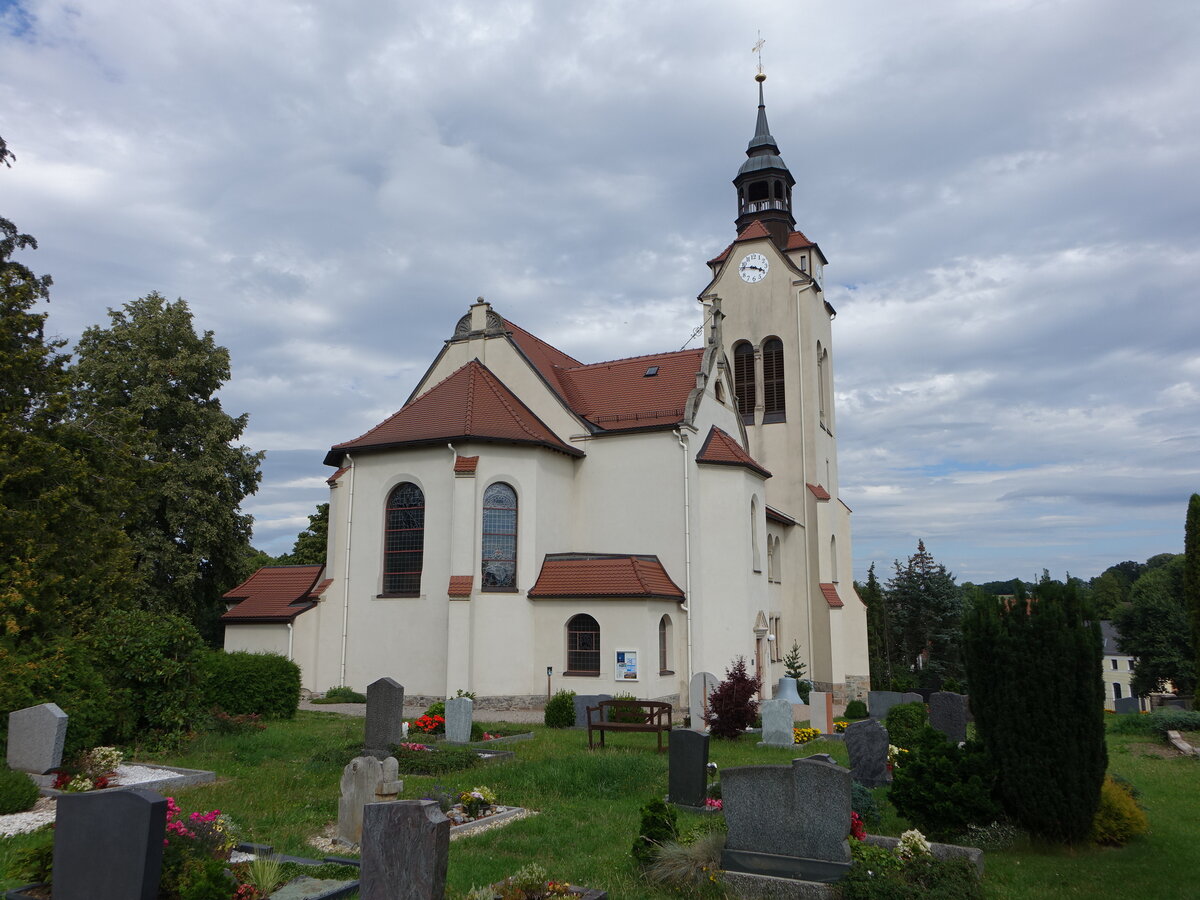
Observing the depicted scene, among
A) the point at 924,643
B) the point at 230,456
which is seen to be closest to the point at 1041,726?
the point at 230,456

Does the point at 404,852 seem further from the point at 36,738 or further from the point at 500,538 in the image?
the point at 500,538

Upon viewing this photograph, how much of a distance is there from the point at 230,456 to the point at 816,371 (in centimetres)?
2472

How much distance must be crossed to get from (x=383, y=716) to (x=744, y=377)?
26295 millimetres

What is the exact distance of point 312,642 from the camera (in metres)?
26.4

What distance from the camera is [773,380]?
120ft

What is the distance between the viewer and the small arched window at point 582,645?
2517cm

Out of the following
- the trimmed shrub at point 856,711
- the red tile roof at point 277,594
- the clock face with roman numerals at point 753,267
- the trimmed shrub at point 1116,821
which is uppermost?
the clock face with roman numerals at point 753,267

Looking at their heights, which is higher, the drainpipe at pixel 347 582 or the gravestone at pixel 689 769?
the drainpipe at pixel 347 582

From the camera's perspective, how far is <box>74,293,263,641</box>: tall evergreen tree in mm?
31875

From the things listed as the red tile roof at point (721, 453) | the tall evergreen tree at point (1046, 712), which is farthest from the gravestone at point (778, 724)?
the red tile roof at point (721, 453)

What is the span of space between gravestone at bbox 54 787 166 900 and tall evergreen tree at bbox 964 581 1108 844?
8.43 m

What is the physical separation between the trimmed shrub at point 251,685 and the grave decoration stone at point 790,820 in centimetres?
1476

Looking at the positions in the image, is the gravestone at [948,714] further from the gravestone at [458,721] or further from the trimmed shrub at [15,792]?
the trimmed shrub at [15,792]

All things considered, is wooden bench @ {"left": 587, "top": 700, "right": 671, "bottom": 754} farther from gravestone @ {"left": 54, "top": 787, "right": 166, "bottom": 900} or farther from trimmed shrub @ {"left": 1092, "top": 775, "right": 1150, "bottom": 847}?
→ gravestone @ {"left": 54, "top": 787, "right": 166, "bottom": 900}
